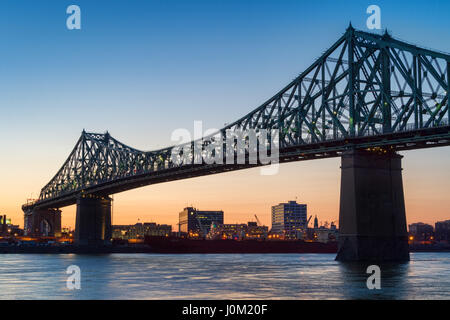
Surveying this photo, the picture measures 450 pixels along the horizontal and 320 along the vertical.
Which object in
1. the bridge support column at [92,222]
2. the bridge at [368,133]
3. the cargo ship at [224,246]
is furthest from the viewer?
the cargo ship at [224,246]

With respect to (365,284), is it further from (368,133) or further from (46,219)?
(46,219)

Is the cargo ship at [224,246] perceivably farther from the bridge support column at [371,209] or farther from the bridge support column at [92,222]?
the bridge support column at [371,209]

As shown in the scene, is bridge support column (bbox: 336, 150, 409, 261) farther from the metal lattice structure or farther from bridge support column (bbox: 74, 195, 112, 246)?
bridge support column (bbox: 74, 195, 112, 246)

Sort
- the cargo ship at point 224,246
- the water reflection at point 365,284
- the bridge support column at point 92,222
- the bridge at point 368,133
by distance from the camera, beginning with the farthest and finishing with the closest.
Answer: the cargo ship at point 224,246 < the bridge support column at point 92,222 < the bridge at point 368,133 < the water reflection at point 365,284

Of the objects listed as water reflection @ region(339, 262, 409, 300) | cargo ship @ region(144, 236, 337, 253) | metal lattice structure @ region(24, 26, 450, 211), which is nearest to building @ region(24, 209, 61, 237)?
cargo ship @ region(144, 236, 337, 253)

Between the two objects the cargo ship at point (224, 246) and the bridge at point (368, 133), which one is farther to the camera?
the cargo ship at point (224, 246)

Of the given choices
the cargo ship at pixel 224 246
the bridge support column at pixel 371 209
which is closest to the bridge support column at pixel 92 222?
the cargo ship at pixel 224 246
